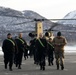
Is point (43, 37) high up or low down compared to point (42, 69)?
up

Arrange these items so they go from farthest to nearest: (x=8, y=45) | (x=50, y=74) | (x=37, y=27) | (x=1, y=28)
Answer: (x=1, y=28), (x=37, y=27), (x=8, y=45), (x=50, y=74)

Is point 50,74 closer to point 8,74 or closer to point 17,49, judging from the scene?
point 8,74

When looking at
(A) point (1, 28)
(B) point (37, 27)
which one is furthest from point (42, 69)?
(A) point (1, 28)

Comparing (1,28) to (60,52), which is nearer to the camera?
(60,52)

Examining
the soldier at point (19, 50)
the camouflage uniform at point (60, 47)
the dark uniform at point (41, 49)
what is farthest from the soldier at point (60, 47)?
the soldier at point (19, 50)

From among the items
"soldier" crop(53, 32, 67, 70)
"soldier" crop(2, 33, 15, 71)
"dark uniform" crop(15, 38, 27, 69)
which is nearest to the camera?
"soldier" crop(2, 33, 15, 71)

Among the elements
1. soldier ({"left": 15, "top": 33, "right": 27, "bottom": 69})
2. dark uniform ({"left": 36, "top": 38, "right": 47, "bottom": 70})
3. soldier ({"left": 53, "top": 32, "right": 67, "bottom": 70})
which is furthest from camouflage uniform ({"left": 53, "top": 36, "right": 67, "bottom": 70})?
soldier ({"left": 15, "top": 33, "right": 27, "bottom": 69})

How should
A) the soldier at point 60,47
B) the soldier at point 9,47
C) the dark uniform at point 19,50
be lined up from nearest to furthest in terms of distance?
1. the soldier at point 9,47
2. the soldier at point 60,47
3. the dark uniform at point 19,50

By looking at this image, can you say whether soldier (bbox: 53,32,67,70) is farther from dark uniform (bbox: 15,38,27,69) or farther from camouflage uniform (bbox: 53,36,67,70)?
dark uniform (bbox: 15,38,27,69)

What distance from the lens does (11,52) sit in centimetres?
1886

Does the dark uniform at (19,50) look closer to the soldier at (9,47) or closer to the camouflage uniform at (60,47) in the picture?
the soldier at (9,47)

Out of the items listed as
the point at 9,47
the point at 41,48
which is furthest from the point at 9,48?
the point at 41,48

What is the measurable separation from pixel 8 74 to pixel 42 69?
2.31 m

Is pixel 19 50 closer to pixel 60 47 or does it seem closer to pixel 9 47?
pixel 9 47
